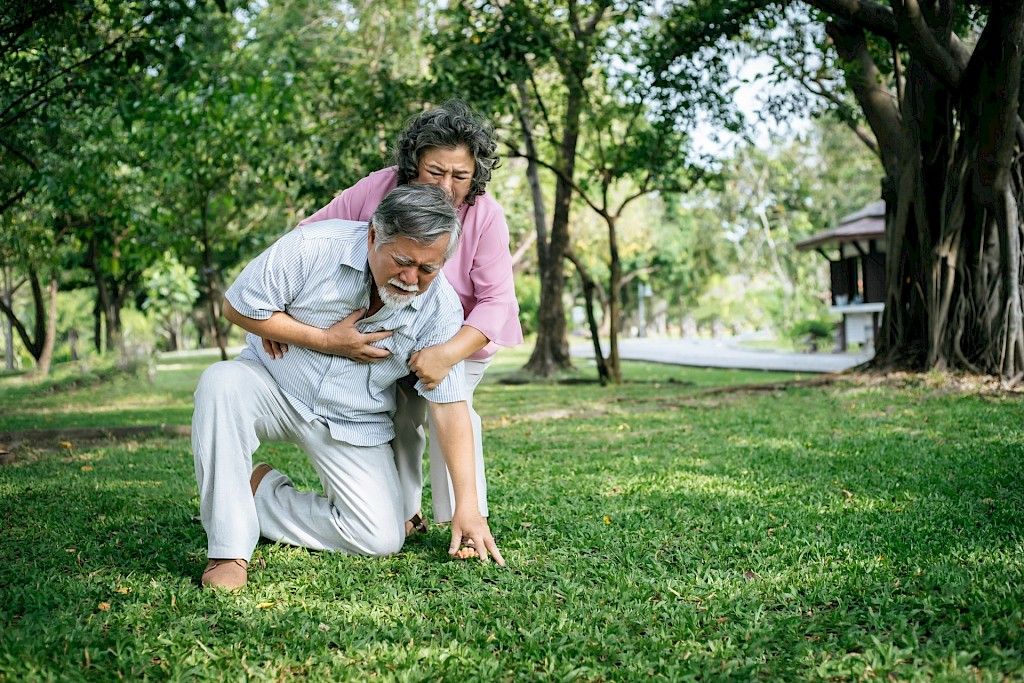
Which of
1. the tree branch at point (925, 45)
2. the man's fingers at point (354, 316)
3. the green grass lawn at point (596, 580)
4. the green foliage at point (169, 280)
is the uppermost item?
the tree branch at point (925, 45)

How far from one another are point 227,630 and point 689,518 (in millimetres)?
2090

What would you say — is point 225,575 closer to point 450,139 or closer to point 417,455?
point 417,455

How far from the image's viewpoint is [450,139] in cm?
375

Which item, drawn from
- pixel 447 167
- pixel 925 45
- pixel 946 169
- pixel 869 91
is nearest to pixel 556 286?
pixel 869 91

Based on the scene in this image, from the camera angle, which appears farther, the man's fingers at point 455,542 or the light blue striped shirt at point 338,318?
the man's fingers at point 455,542

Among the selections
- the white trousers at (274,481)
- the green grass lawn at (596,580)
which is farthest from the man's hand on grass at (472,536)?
the white trousers at (274,481)

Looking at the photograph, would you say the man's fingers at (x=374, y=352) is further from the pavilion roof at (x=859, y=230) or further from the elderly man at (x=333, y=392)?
the pavilion roof at (x=859, y=230)

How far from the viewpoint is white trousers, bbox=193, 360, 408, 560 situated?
3277mm

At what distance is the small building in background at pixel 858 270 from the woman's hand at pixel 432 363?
59.7 feet

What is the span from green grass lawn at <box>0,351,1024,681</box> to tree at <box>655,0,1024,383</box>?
10.3 ft

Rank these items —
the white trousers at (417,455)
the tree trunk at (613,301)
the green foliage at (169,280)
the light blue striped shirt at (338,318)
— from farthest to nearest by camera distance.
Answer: the green foliage at (169,280), the tree trunk at (613,301), the white trousers at (417,455), the light blue striped shirt at (338,318)

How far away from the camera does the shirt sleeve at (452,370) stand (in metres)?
3.61

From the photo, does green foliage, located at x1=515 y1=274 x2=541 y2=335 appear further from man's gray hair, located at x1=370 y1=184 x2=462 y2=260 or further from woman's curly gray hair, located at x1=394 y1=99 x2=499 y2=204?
man's gray hair, located at x1=370 y1=184 x2=462 y2=260

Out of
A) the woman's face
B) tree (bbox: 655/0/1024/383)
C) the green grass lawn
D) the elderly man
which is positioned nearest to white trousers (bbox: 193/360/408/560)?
the elderly man
